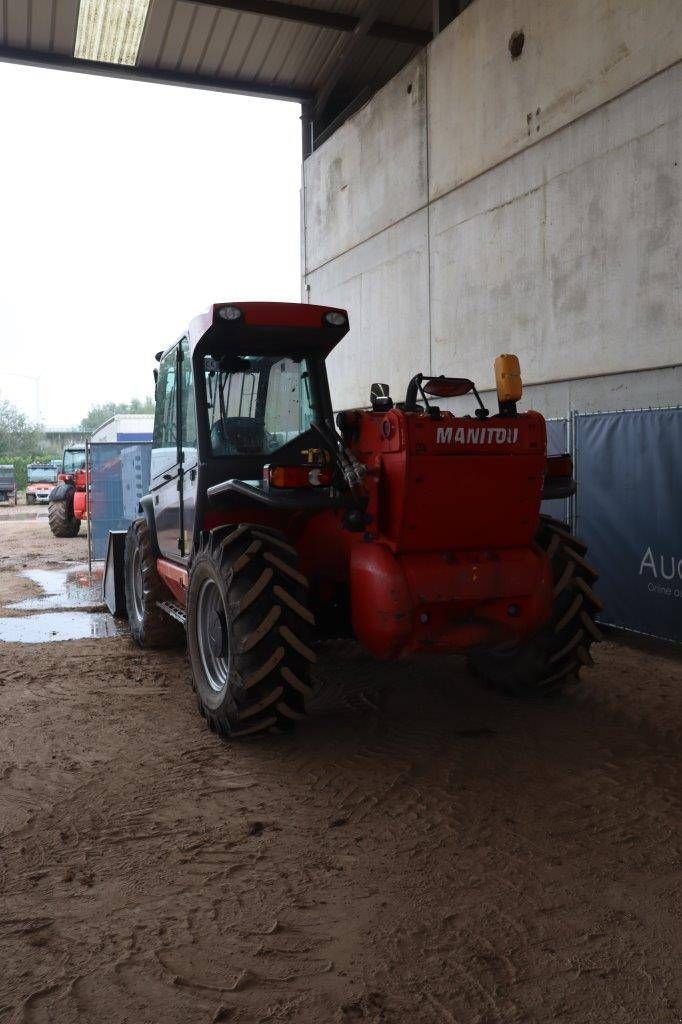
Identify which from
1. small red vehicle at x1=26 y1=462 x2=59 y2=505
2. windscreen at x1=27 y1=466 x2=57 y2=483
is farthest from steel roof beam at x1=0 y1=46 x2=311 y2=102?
windscreen at x1=27 y1=466 x2=57 y2=483

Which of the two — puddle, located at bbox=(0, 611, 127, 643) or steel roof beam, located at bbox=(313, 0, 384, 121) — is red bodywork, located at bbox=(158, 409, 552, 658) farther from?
steel roof beam, located at bbox=(313, 0, 384, 121)

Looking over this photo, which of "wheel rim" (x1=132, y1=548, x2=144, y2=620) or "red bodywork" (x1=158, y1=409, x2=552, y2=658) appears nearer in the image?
"red bodywork" (x1=158, y1=409, x2=552, y2=658)

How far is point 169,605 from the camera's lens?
7137 mm

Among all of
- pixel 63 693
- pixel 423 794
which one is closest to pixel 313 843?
pixel 423 794

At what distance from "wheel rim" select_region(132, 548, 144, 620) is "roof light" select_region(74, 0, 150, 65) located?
9.48 m

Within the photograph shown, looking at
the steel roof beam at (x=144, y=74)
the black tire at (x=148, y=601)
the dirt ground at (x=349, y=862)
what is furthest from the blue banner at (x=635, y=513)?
the steel roof beam at (x=144, y=74)

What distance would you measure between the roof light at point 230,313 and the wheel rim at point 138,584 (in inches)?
124

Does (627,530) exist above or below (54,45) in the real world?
below

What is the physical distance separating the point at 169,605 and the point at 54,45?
1091cm

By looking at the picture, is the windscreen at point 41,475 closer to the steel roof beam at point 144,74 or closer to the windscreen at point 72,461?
the windscreen at point 72,461

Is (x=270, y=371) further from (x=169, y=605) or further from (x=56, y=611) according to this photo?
(x=56, y=611)

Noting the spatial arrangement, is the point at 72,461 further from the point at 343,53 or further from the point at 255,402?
the point at 255,402

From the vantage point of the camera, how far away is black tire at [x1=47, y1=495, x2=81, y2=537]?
60.6 feet

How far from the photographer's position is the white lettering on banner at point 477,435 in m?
4.62
